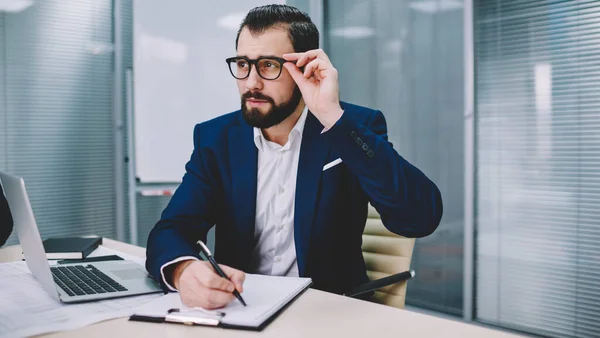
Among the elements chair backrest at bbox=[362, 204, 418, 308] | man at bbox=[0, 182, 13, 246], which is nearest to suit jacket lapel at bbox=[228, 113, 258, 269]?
chair backrest at bbox=[362, 204, 418, 308]

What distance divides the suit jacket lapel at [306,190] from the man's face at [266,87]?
142 mm

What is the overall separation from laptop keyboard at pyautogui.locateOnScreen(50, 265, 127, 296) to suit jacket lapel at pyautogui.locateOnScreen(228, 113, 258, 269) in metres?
0.43

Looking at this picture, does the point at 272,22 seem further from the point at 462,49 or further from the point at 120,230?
the point at 120,230

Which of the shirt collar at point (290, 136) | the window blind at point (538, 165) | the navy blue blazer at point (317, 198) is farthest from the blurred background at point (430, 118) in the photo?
the shirt collar at point (290, 136)

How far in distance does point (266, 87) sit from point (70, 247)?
2.98 feet

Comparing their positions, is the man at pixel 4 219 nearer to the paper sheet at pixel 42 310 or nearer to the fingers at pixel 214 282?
the paper sheet at pixel 42 310

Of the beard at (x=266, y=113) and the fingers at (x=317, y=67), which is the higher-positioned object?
the fingers at (x=317, y=67)

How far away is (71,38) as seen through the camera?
3.43m

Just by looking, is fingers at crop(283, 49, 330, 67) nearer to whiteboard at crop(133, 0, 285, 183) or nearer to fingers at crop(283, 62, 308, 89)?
fingers at crop(283, 62, 308, 89)

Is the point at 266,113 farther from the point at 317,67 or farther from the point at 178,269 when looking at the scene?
the point at 178,269

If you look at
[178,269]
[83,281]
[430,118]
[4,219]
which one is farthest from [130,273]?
[430,118]

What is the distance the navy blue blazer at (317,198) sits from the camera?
1359 mm

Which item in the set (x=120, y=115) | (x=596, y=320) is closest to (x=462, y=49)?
(x=596, y=320)

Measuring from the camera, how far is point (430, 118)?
3.45 metres
